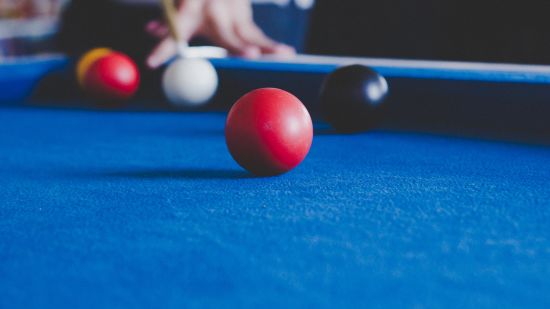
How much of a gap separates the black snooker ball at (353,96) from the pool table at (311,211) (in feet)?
0.28

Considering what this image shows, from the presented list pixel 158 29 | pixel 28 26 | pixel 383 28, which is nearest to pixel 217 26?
pixel 158 29

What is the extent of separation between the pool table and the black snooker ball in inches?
3.4

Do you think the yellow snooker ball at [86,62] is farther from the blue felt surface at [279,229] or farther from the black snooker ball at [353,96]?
the black snooker ball at [353,96]

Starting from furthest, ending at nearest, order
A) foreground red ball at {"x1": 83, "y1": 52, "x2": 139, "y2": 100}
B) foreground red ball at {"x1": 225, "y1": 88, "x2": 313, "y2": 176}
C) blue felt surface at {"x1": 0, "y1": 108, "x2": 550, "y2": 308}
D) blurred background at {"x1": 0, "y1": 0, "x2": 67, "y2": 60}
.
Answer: blurred background at {"x1": 0, "y1": 0, "x2": 67, "y2": 60} < foreground red ball at {"x1": 83, "y1": 52, "x2": 139, "y2": 100} < foreground red ball at {"x1": 225, "y1": 88, "x2": 313, "y2": 176} < blue felt surface at {"x1": 0, "y1": 108, "x2": 550, "y2": 308}

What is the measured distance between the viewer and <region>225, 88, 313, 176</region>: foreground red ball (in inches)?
69.2

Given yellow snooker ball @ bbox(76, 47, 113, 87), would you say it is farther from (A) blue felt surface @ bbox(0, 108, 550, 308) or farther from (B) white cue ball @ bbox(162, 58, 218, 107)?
(A) blue felt surface @ bbox(0, 108, 550, 308)

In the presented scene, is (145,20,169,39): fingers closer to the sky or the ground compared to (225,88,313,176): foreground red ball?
closer to the ground

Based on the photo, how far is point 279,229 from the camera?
129 cm

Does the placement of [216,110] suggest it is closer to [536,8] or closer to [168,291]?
[536,8]

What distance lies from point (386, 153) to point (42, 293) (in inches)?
57.4

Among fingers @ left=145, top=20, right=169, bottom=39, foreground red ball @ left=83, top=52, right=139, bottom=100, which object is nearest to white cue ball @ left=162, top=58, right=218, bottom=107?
foreground red ball @ left=83, top=52, right=139, bottom=100

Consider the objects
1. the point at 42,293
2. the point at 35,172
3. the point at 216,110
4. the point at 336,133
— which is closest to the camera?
the point at 42,293

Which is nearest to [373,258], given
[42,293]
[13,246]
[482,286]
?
[482,286]

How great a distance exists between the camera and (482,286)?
988 mm
